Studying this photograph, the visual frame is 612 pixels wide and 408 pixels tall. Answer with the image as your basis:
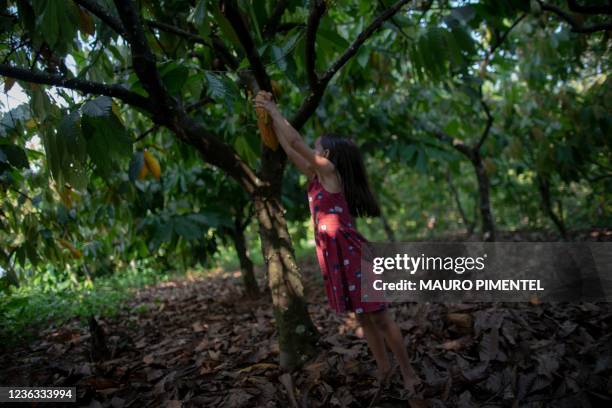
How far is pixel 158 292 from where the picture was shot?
4461mm

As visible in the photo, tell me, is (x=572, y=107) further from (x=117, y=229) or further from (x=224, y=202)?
(x=117, y=229)

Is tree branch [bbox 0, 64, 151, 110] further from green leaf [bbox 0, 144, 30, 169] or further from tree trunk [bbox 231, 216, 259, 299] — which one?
tree trunk [bbox 231, 216, 259, 299]

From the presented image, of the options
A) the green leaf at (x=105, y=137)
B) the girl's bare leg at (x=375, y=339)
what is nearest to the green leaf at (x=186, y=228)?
the girl's bare leg at (x=375, y=339)

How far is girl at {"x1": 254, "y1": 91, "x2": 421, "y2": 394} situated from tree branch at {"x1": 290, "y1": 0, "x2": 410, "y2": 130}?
127mm

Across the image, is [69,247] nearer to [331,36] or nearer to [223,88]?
[223,88]

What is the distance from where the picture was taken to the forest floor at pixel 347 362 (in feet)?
4.89

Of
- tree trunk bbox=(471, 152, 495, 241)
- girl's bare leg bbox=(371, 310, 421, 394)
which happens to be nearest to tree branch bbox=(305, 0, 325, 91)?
girl's bare leg bbox=(371, 310, 421, 394)

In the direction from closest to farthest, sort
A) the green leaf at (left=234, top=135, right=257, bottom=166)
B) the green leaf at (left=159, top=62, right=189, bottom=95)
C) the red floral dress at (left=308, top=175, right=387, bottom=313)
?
the green leaf at (left=159, top=62, right=189, bottom=95)
the red floral dress at (left=308, top=175, right=387, bottom=313)
the green leaf at (left=234, top=135, right=257, bottom=166)

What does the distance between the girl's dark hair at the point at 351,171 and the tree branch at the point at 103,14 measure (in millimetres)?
800

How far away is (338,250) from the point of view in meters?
1.59

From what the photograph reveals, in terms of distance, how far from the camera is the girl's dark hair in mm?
1688

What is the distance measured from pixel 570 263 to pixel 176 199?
2362mm

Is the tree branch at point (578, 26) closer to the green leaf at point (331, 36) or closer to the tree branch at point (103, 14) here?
the green leaf at point (331, 36)

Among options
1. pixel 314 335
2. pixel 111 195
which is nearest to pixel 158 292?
pixel 111 195
